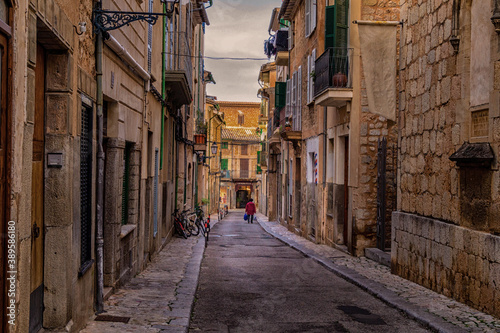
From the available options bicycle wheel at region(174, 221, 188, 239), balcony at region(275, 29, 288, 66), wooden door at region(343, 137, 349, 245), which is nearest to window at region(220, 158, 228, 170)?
balcony at region(275, 29, 288, 66)

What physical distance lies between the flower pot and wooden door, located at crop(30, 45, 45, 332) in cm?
1046

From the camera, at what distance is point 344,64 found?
596 inches

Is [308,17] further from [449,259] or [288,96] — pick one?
[449,259]

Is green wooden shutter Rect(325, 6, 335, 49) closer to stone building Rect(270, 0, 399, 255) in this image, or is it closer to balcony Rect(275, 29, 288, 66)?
stone building Rect(270, 0, 399, 255)

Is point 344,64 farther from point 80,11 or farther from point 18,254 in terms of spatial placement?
point 18,254

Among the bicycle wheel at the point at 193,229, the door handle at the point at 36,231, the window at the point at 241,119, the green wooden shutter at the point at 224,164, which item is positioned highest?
the window at the point at 241,119

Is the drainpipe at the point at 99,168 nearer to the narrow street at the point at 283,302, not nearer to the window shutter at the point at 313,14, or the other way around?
the narrow street at the point at 283,302

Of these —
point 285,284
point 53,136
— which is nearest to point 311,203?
point 285,284

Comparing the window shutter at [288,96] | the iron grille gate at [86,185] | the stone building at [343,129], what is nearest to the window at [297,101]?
the window shutter at [288,96]

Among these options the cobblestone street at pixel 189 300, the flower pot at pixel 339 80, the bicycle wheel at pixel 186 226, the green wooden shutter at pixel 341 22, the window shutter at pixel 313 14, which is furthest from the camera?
the bicycle wheel at pixel 186 226

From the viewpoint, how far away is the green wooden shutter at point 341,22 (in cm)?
1526

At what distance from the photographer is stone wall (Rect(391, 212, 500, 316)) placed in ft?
23.9

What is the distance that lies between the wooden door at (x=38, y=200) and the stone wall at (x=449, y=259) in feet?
17.0

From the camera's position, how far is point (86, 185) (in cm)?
671
